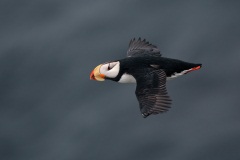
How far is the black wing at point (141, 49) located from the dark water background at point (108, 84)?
226 centimetres

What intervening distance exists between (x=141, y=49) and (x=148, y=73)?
103 inches

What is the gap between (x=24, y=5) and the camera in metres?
27.7

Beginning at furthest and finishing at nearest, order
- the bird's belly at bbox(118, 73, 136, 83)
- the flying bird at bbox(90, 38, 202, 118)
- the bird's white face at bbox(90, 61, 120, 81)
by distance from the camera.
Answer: the bird's white face at bbox(90, 61, 120, 81), the bird's belly at bbox(118, 73, 136, 83), the flying bird at bbox(90, 38, 202, 118)

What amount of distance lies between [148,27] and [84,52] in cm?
229

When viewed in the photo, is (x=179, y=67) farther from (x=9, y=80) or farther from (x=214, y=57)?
(x=9, y=80)

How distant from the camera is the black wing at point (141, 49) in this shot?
2211 cm

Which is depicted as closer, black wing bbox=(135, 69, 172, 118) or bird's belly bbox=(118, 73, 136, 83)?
black wing bbox=(135, 69, 172, 118)

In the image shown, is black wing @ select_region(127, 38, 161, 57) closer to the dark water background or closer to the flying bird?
the flying bird

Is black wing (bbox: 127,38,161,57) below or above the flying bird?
above

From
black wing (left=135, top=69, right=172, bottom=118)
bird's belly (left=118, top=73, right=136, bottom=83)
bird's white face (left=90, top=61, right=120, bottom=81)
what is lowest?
black wing (left=135, top=69, right=172, bottom=118)

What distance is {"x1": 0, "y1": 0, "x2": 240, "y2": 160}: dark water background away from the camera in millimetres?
23438

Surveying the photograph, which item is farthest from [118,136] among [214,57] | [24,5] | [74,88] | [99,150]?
[24,5]

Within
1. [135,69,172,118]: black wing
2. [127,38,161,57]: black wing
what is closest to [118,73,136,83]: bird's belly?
[135,69,172,118]: black wing

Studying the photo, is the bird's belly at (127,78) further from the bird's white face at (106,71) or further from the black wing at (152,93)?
the black wing at (152,93)
